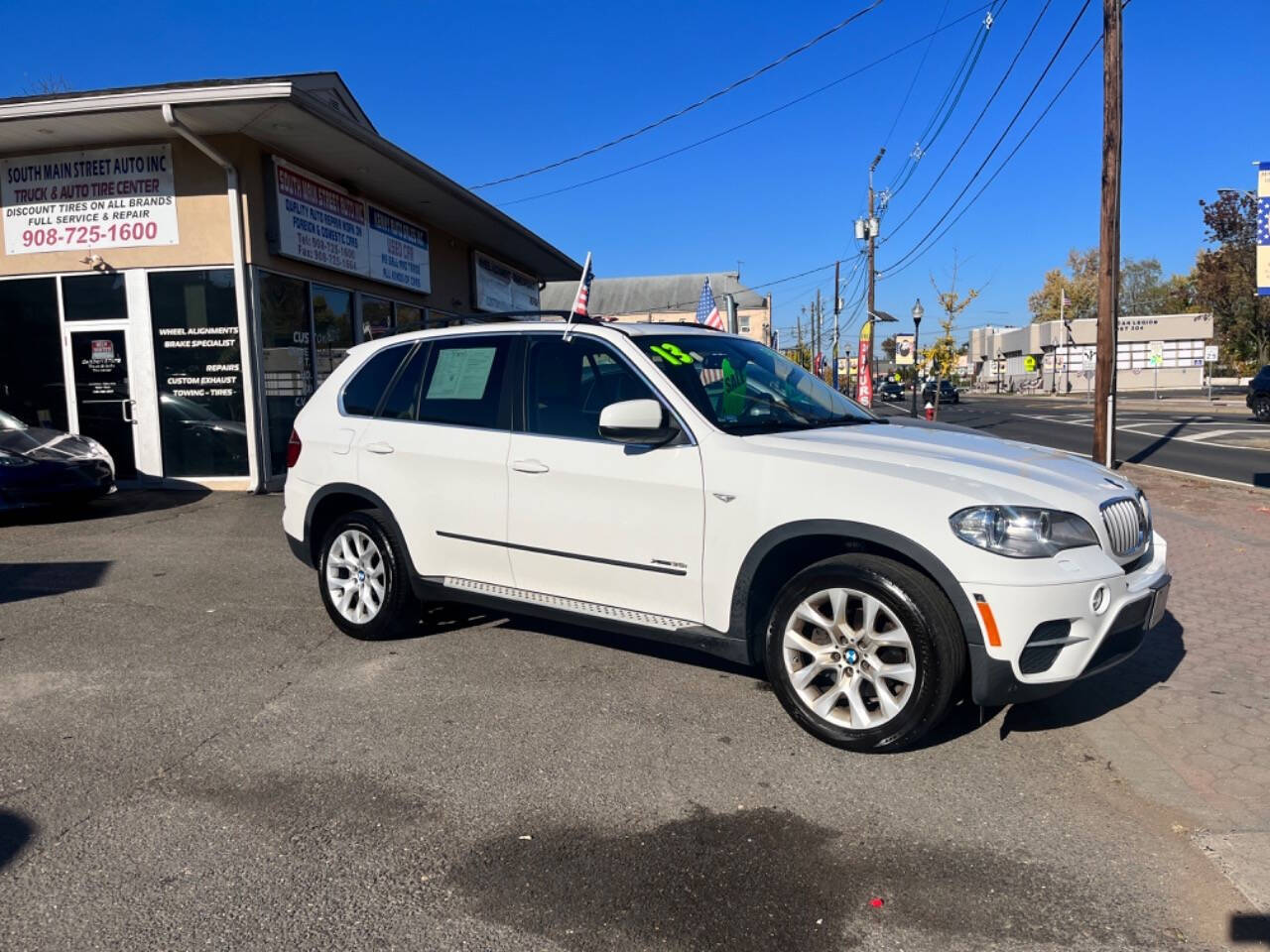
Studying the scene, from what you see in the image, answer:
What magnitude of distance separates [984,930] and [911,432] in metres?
2.45

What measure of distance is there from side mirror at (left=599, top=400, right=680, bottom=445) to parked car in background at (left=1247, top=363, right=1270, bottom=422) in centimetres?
2829

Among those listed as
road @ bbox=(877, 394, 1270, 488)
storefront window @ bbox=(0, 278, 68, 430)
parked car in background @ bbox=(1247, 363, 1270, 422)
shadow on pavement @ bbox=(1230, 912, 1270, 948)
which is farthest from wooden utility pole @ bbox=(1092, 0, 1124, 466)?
parked car in background @ bbox=(1247, 363, 1270, 422)

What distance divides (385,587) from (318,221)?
9.22 m

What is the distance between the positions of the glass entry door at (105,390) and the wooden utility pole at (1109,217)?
12.6 m

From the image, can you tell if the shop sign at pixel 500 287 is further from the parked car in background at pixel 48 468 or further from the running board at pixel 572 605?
the running board at pixel 572 605

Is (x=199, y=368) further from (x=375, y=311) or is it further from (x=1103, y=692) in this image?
(x=1103, y=692)

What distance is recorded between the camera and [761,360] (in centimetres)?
529

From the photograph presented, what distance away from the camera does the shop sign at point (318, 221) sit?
12164 mm

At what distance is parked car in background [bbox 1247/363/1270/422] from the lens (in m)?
26.7

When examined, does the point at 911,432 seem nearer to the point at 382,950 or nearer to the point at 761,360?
the point at 761,360

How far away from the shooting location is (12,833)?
331 centimetres

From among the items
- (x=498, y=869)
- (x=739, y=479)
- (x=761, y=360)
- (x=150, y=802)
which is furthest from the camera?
(x=761, y=360)

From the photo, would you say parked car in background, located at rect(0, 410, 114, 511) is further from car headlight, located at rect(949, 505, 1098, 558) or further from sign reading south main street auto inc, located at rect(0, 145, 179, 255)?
car headlight, located at rect(949, 505, 1098, 558)

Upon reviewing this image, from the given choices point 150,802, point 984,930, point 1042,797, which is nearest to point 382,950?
point 150,802
